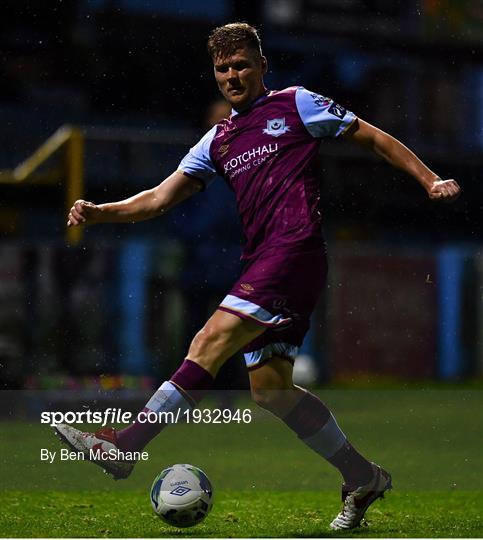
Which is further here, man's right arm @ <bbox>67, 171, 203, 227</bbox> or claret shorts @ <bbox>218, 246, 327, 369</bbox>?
man's right arm @ <bbox>67, 171, 203, 227</bbox>

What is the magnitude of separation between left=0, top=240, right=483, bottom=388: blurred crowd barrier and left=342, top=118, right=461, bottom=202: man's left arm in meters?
2.28

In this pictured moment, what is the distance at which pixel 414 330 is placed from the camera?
60.5ft

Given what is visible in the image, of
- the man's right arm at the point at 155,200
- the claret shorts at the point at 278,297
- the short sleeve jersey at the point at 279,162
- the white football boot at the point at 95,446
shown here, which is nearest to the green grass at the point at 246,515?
the white football boot at the point at 95,446

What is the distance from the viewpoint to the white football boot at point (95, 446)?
15.9 ft

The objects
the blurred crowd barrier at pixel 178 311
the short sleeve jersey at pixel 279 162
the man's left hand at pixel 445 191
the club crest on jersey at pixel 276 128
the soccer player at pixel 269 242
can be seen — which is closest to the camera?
the man's left hand at pixel 445 191

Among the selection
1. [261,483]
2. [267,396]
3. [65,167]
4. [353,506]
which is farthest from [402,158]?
[65,167]

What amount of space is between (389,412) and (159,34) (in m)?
4.54

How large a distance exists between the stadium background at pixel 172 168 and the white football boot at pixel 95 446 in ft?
14.5

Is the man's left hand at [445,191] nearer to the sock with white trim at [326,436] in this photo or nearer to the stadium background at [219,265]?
the sock with white trim at [326,436]

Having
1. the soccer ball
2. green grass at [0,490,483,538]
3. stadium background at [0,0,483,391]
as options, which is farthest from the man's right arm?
stadium background at [0,0,483,391]

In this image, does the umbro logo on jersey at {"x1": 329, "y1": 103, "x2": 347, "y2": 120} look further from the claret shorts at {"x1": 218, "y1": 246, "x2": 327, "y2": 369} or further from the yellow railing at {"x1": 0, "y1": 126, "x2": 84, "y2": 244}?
the yellow railing at {"x1": 0, "y1": 126, "x2": 84, "y2": 244}

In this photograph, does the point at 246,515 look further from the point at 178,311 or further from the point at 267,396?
the point at 178,311

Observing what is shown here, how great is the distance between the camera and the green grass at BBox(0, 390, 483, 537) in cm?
524

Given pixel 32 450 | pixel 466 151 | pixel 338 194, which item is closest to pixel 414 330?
pixel 466 151
